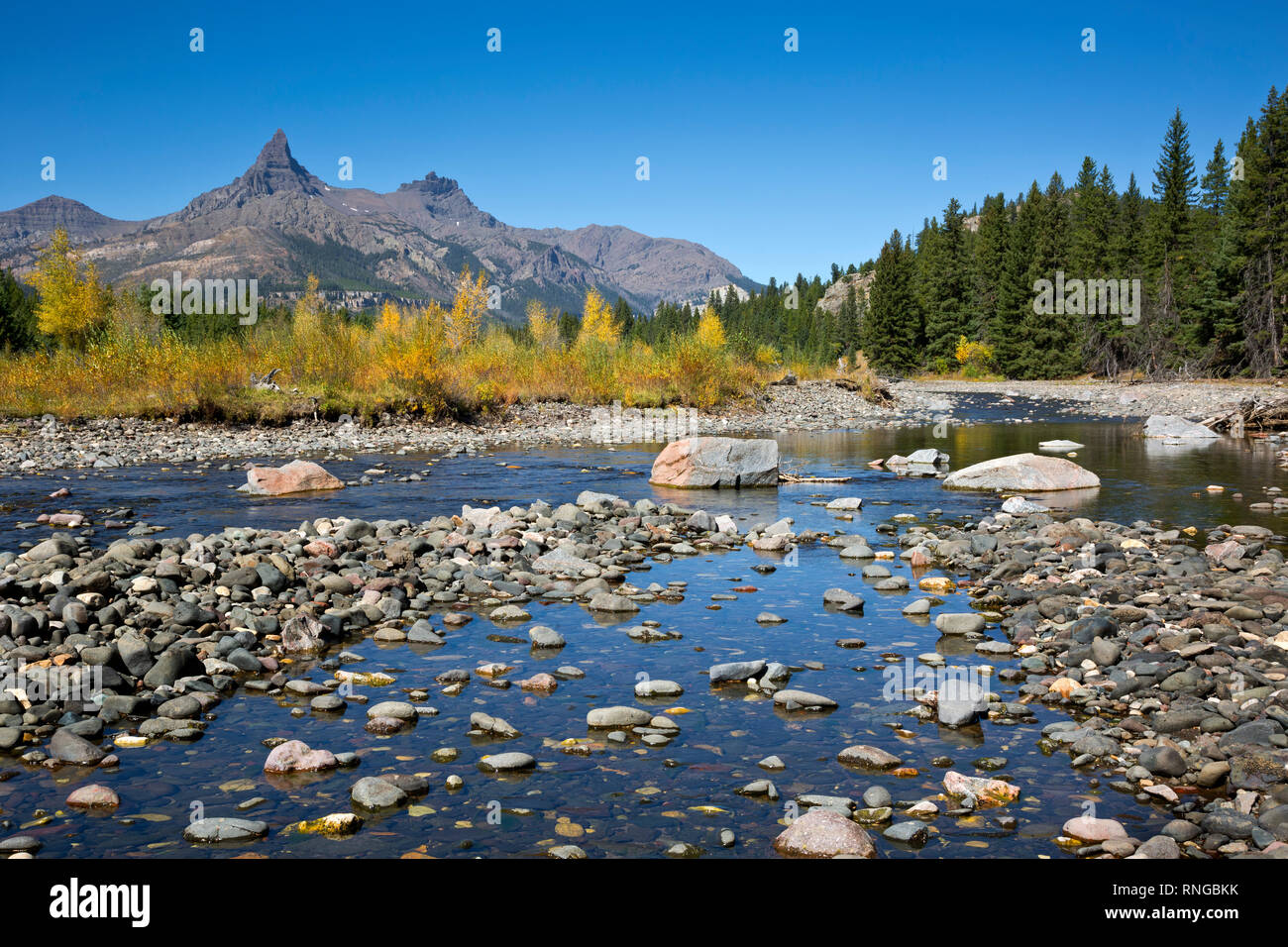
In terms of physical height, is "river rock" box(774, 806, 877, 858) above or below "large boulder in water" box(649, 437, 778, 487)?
below

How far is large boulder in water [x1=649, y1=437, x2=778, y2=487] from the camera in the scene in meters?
18.6

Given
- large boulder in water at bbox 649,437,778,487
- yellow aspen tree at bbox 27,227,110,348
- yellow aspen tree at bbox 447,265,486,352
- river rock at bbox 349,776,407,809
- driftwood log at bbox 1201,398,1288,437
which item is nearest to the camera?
river rock at bbox 349,776,407,809

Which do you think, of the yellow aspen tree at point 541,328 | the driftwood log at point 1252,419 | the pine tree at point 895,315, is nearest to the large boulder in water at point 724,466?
the driftwood log at point 1252,419

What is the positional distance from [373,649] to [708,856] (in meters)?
4.87

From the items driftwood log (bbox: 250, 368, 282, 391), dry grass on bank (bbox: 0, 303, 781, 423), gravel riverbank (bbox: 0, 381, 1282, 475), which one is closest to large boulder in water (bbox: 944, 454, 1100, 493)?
gravel riverbank (bbox: 0, 381, 1282, 475)

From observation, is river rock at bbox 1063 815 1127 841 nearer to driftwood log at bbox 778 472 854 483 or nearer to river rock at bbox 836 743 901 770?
river rock at bbox 836 743 901 770

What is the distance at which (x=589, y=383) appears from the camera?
40.0 meters

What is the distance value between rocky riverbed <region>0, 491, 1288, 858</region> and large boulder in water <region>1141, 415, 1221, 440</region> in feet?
57.9

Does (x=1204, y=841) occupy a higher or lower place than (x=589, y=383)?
lower

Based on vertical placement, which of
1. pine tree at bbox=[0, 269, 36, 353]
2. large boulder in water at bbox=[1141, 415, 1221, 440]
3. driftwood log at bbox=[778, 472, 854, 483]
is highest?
pine tree at bbox=[0, 269, 36, 353]

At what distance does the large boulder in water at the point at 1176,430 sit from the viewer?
27.2 metres

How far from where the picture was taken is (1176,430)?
2772 cm
